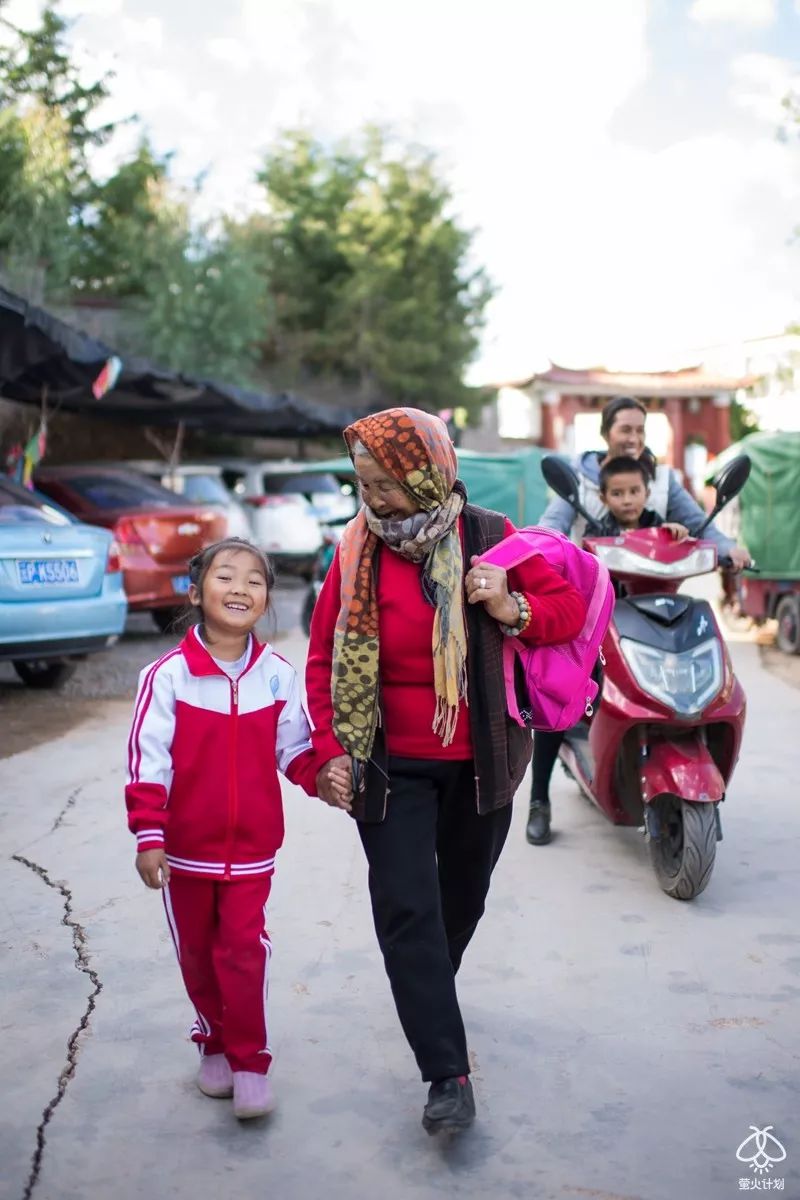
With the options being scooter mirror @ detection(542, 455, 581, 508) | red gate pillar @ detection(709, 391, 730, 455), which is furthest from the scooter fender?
red gate pillar @ detection(709, 391, 730, 455)

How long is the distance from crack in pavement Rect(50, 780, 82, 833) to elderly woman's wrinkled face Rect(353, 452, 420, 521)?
324cm

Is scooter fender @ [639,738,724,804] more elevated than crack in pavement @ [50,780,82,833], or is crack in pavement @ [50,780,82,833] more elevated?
scooter fender @ [639,738,724,804]

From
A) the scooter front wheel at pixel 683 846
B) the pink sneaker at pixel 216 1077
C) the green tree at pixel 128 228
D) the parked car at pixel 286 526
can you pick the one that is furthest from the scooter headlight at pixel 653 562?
the green tree at pixel 128 228

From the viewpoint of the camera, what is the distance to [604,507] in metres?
5.22

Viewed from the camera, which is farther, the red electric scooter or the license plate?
the license plate

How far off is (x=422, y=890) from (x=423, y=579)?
0.71 metres

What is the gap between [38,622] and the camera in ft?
26.3

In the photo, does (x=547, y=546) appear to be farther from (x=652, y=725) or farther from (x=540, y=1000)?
(x=652, y=725)

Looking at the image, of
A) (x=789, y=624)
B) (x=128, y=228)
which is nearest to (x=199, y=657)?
(x=789, y=624)

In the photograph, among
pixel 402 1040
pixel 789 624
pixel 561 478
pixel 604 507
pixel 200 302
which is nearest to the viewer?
pixel 402 1040

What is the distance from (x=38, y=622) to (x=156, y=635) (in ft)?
15.0

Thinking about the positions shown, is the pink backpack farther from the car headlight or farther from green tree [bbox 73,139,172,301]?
green tree [bbox 73,139,172,301]

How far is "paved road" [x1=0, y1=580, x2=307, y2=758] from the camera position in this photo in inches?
303

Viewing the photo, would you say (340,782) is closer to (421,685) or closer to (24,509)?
(421,685)
